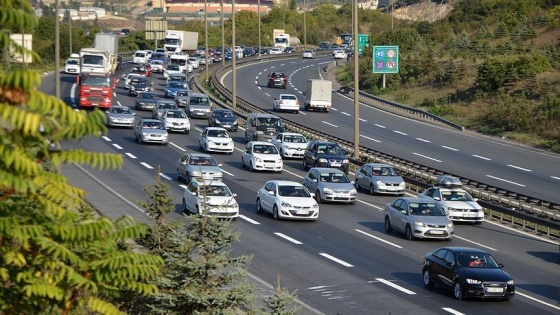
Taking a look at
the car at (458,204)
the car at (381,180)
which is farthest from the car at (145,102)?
the car at (458,204)

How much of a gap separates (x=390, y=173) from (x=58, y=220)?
3487 cm

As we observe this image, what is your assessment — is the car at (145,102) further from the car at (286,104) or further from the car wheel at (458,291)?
the car wheel at (458,291)

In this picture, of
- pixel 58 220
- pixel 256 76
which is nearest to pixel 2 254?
pixel 58 220

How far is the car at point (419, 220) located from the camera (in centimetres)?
3138

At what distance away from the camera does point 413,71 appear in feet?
293

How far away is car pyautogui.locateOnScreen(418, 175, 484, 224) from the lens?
1385 inches

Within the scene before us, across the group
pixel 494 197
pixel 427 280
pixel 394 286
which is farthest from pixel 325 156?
pixel 394 286

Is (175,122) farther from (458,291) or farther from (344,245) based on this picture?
(458,291)

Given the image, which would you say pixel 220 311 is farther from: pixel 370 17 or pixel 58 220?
pixel 370 17

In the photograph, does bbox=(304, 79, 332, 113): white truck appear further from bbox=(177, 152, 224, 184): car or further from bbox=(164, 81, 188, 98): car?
bbox=(177, 152, 224, 184): car

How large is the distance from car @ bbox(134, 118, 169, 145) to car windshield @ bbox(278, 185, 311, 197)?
59.6 feet

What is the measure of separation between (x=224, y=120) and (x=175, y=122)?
3.90 meters

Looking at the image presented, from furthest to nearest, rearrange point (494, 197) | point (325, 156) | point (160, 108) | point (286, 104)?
1. point (286, 104)
2. point (160, 108)
3. point (325, 156)
4. point (494, 197)

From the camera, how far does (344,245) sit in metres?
30.4
